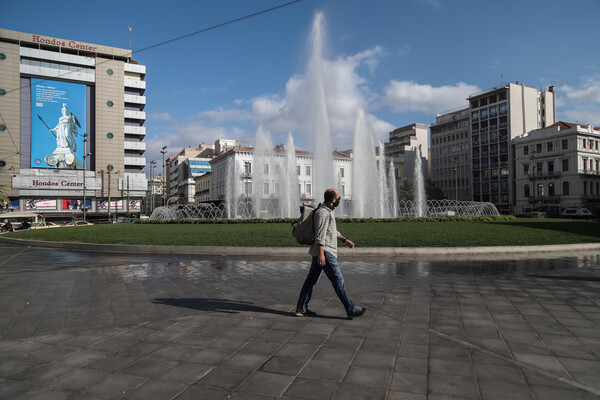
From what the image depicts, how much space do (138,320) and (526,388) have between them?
14.6 ft

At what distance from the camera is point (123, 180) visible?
230ft

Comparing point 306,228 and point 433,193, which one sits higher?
point 433,193

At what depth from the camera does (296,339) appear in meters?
4.25

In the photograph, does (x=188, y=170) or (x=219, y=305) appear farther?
(x=188, y=170)

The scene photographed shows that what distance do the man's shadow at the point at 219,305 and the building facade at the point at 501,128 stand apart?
259ft

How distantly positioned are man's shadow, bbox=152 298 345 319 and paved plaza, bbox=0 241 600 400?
0.03 metres

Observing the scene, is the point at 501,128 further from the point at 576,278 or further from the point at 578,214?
the point at 576,278

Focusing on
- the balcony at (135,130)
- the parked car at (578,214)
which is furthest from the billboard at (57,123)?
the parked car at (578,214)

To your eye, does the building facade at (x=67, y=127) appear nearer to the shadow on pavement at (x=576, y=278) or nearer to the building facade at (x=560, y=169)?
the shadow on pavement at (x=576, y=278)

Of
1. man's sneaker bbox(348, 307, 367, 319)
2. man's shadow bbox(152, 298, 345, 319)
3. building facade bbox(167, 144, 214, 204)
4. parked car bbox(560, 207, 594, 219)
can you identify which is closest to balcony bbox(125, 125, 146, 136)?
building facade bbox(167, 144, 214, 204)

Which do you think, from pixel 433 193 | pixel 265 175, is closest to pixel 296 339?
pixel 265 175

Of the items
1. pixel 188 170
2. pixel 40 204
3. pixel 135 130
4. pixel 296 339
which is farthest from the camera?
pixel 188 170

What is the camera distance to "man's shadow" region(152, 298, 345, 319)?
18.0ft

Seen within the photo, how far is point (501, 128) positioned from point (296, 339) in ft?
279
